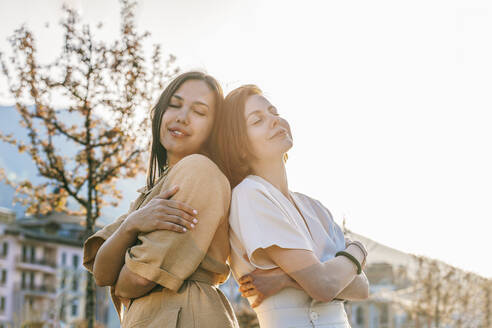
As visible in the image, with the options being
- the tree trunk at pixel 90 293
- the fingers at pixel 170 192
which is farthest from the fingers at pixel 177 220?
the tree trunk at pixel 90 293

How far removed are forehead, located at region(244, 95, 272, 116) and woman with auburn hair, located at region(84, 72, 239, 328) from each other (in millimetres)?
549

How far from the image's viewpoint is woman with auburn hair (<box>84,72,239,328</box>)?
89.8 inches

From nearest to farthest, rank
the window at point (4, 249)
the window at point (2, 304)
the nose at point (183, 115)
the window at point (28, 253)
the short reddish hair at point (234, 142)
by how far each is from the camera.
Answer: the nose at point (183, 115), the short reddish hair at point (234, 142), the window at point (2, 304), the window at point (4, 249), the window at point (28, 253)

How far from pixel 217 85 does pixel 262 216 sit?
0.73m

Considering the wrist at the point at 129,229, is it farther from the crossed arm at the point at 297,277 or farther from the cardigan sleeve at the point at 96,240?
the crossed arm at the point at 297,277

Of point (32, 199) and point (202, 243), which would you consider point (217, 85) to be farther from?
point (32, 199)

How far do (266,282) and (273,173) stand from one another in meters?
0.58

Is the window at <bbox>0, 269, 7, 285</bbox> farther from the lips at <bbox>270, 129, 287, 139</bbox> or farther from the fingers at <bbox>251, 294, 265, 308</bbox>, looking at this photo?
the fingers at <bbox>251, 294, 265, 308</bbox>

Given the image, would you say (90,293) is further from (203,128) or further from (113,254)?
(113,254)

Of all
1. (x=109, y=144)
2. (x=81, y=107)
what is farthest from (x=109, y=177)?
(x=81, y=107)

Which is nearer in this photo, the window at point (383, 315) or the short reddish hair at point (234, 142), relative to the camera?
the short reddish hair at point (234, 142)

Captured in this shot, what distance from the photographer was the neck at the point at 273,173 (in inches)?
117

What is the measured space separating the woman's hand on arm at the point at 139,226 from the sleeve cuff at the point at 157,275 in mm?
124

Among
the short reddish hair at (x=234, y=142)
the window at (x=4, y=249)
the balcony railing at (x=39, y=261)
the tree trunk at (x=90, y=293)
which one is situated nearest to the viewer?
the short reddish hair at (x=234, y=142)
